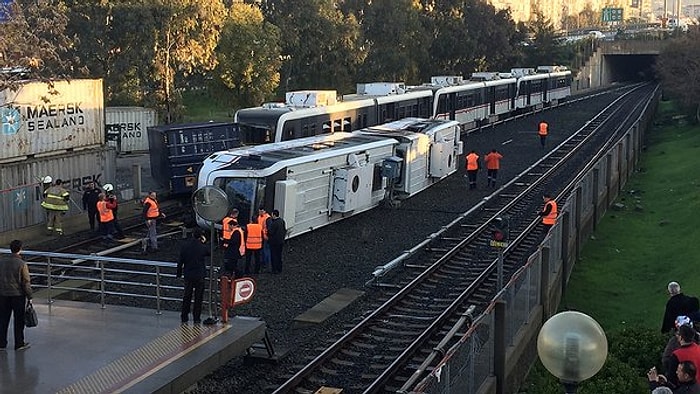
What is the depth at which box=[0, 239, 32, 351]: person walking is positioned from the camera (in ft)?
37.1

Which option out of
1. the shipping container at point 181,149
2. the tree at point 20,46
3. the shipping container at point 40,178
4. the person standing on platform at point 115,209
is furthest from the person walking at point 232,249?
the shipping container at point 181,149

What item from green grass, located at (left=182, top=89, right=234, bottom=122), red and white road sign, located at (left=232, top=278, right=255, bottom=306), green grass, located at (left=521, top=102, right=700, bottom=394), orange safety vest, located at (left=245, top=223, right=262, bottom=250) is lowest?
green grass, located at (left=521, top=102, right=700, bottom=394)

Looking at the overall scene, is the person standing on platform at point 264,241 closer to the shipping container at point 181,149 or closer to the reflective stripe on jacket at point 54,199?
the reflective stripe on jacket at point 54,199

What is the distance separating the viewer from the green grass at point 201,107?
2542 inches

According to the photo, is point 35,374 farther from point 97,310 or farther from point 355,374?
point 355,374

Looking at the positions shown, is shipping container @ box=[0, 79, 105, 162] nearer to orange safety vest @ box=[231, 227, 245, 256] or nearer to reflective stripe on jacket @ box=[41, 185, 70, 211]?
reflective stripe on jacket @ box=[41, 185, 70, 211]

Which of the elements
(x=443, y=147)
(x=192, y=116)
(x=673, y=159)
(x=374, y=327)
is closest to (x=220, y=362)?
(x=374, y=327)

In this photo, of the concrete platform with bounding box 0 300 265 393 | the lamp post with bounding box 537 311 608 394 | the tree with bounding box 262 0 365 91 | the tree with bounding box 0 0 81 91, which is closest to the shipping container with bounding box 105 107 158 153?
the tree with bounding box 262 0 365 91

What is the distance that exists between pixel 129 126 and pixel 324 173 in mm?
22660

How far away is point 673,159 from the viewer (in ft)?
131

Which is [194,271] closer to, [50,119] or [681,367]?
[681,367]

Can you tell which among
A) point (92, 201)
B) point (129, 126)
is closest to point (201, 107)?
point (129, 126)

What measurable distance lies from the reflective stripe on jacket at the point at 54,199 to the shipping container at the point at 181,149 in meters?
5.49

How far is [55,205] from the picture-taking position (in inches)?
886
